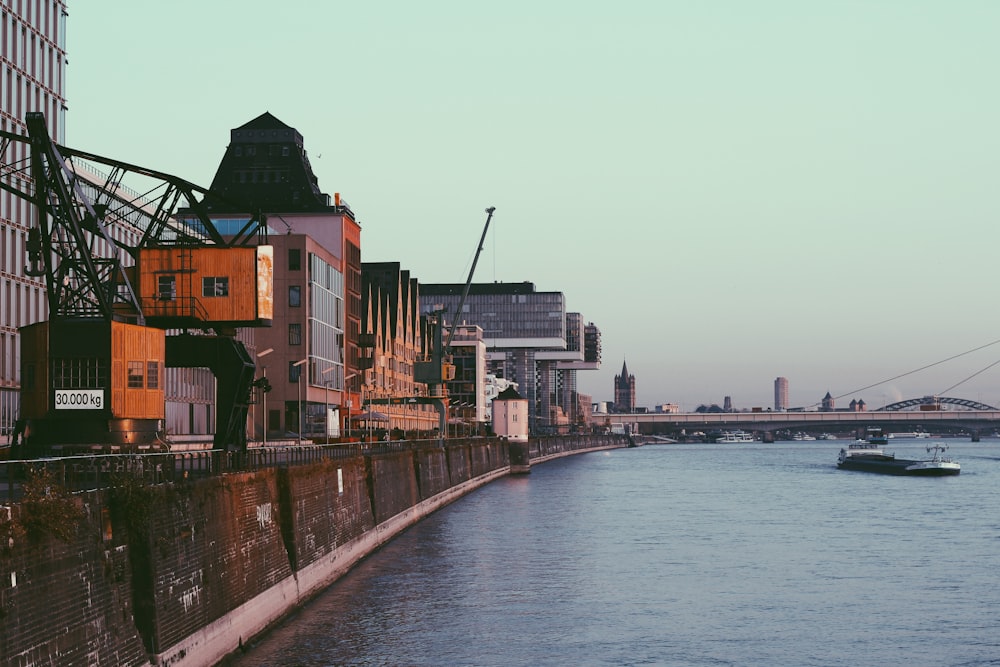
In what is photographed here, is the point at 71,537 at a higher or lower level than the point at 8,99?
lower

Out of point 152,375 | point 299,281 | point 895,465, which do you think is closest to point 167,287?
point 152,375

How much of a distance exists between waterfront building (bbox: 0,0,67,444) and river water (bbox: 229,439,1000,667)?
31.1 metres

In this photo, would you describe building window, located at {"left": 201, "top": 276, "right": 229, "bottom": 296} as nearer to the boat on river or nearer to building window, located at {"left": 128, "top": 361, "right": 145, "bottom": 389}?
building window, located at {"left": 128, "top": 361, "right": 145, "bottom": 389}

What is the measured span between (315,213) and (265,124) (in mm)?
44535

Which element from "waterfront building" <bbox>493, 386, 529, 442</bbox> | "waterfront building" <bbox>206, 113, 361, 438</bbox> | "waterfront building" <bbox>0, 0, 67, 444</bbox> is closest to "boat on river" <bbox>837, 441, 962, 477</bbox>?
"waterfront building" <bbox>493, 386, 529, 442</bbox>

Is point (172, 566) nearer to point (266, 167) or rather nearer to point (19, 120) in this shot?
point (19, 120)

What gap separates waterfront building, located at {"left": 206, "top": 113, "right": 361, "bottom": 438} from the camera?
11600 centimetres

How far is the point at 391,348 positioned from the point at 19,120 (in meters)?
74.4

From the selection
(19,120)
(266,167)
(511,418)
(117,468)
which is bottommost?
(511,418)

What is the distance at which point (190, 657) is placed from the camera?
28484 mm

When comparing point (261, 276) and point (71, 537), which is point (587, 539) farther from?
point (71, 537)

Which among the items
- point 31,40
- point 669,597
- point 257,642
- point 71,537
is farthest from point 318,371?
point 71,537

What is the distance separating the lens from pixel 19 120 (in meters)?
92.6

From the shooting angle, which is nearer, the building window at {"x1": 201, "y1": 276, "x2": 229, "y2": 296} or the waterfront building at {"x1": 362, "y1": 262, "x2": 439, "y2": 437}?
the building window at {"x1": 201, "y1": 276, "x2": 229, "y2": 296}
